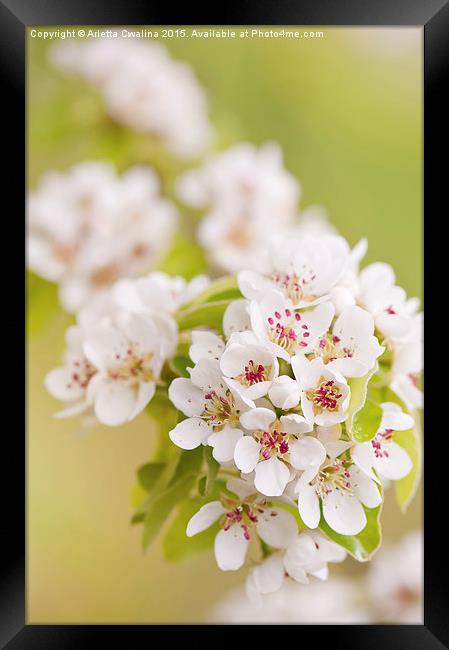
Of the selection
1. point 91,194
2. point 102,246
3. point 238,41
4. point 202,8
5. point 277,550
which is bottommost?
→ point 277,550

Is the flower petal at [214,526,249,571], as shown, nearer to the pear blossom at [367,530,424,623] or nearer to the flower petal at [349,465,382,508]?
the flower petal at [349,465,382,508]

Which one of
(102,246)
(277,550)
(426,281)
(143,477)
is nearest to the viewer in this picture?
(277,550)

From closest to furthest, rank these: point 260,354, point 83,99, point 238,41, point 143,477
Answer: point 260,354 < point 143,477 < point 83,99 < point 238,41

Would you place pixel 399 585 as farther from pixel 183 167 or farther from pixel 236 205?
pixel 183 167

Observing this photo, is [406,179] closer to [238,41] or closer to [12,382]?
[238,41]

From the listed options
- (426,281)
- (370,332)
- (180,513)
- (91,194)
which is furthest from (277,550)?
(91,194)

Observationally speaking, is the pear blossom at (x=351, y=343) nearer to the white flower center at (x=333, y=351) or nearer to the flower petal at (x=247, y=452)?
the white flower center at (x=333, y=351)

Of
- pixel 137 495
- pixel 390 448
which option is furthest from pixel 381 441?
pixel 137 495
